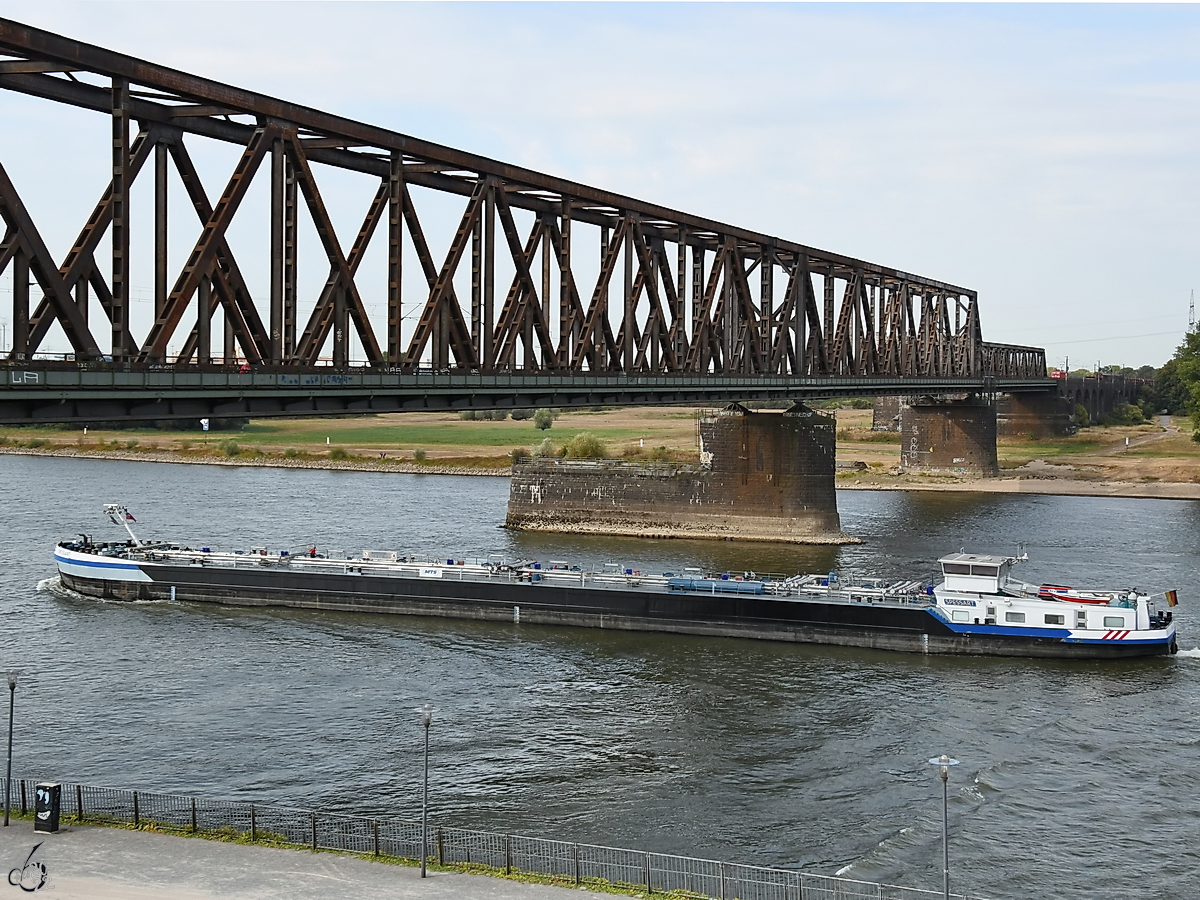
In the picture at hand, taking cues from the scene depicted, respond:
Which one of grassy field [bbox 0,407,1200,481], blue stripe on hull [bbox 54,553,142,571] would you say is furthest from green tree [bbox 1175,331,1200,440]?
blue stripe on hull [bbox 54,553,142,571]

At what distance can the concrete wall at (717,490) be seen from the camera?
3255 inches

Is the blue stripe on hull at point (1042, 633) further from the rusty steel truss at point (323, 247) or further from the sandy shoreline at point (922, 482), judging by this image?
the sandy shoreline at point (922, 482)

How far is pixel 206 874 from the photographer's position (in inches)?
920

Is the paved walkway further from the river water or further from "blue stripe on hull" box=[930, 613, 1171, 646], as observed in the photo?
"blue stripe on hull" box=[930, 613, 1171, 646]

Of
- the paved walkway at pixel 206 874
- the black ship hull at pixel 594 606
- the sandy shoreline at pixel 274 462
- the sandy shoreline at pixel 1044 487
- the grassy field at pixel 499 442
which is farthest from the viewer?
the grassy field at pixel 499 442

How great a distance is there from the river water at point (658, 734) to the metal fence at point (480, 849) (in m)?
1.57

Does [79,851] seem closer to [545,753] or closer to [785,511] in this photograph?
[545,753]

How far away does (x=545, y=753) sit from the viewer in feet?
117

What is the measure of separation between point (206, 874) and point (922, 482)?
105 metres

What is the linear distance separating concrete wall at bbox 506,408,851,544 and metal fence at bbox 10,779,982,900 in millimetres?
55377

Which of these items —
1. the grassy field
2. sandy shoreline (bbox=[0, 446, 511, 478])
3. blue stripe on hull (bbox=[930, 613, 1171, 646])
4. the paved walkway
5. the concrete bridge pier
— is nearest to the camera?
the paved walkway

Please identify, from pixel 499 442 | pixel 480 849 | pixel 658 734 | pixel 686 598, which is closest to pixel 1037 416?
pixel 499 442

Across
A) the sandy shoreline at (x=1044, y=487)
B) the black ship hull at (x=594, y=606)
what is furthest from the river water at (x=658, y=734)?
the sandy shoreline at (x=1044, y=487)

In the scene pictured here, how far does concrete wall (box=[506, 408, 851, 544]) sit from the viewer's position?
271 feet
